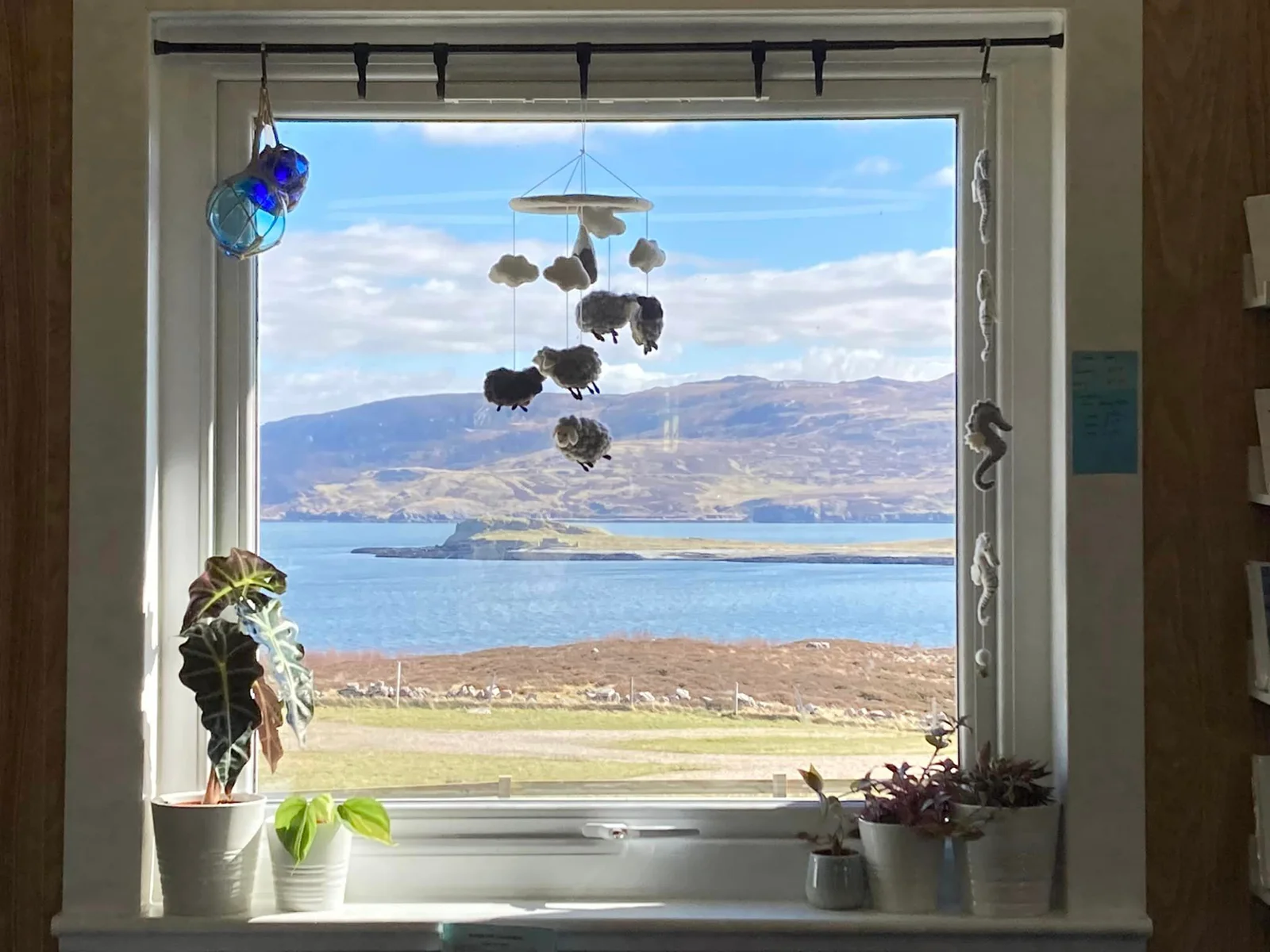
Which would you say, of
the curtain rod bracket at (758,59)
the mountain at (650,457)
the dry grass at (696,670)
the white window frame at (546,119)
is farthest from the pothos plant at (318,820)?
the curtain rod bracket at (758,59)

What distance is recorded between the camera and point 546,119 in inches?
75.9

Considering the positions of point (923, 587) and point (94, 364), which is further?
point (923, 587)

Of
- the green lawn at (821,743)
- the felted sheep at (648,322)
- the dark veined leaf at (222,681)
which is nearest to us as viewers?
the dark veined leaf at (222,681)

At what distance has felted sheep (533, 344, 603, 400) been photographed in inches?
70.5

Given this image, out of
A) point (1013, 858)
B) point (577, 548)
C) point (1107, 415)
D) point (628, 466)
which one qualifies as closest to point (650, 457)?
point (628, 466)

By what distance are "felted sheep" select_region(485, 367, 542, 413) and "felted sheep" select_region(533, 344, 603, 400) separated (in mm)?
27

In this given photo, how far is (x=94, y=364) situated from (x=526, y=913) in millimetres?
982

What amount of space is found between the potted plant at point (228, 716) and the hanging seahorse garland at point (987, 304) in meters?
1.08

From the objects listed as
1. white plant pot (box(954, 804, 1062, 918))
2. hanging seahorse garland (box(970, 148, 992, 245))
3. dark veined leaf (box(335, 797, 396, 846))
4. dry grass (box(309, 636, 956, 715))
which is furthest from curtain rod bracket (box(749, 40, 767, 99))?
dark veined leaf (box(335, 797, 396, 846))

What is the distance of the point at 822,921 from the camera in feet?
5.61

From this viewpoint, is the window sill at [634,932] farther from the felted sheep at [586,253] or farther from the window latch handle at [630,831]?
the felted sheep at [586,253]

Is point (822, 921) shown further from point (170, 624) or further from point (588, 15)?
point (588, 15)

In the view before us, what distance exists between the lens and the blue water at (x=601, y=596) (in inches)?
76.2

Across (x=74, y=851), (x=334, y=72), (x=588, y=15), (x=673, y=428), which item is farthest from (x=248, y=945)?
(x=588, y=15)
